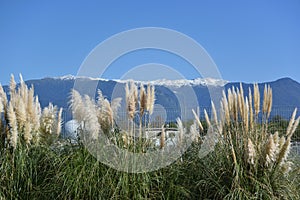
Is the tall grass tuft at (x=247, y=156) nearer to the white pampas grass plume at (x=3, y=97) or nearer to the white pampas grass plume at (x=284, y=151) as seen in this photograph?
the white pampas grass plume at (x=284, y=151)

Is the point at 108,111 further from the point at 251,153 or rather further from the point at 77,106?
the point at 251,153

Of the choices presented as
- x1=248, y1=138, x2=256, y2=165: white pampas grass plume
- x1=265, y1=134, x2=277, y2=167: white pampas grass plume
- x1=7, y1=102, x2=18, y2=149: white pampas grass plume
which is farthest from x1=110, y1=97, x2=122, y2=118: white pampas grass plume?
x1=265, y1=134, x2=277, y2=167: white pampas grass plume

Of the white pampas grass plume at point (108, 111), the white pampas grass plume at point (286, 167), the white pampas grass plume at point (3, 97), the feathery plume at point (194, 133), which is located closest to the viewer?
the white pampas grass plume at point (286, 167)

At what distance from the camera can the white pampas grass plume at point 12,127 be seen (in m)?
3.30

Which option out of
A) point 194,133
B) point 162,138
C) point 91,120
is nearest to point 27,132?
point 91,120

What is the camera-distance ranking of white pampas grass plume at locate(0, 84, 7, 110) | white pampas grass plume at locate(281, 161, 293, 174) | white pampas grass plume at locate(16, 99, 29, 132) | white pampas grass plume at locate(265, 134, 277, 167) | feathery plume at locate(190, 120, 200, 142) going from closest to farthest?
white pampas grass plume at locate(265, 134, 277, 167), white pampas grass plume at locate(281, 161, 293, 174), white pampas grass plume at locate(16, 99, 29, 132), white pampas grass plume at locate(0, 84, 7, 110), feathery plume at locate(190, 120, 200, 142)

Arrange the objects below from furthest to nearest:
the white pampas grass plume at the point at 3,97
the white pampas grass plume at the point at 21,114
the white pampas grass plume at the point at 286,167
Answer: the white pampas grass plume at the point at 3,97 < the white pampas grass plume at the point at 21,114 < the white pampas grass plume at the point at 286,167

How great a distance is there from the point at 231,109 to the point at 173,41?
1.44 meters

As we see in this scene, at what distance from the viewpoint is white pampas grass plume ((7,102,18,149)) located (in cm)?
330

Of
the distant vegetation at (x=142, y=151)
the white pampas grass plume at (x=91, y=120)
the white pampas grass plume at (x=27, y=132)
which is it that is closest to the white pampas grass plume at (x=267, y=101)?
the distant vegetation at (x=142, y=151)

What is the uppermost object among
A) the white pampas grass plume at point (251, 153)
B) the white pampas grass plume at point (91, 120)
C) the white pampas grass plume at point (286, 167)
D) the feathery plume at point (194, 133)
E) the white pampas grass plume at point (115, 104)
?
the white pampas grass plume at point (115, 104)

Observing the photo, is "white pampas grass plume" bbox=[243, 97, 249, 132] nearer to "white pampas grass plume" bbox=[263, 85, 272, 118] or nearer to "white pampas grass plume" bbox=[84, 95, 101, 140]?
"white pampas grass plume" bbox=[263, 85, 272, 118]

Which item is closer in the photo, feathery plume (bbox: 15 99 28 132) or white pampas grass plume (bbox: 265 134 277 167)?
white pampas grass plume (bbox: 265 134 277 167)

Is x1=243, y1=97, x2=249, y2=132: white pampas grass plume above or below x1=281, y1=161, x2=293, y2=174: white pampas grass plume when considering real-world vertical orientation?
above
